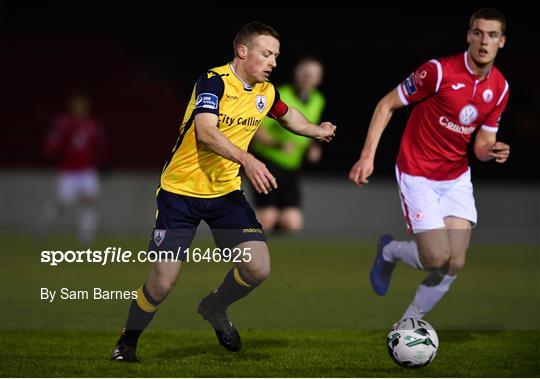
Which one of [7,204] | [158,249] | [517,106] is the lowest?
[7,204]

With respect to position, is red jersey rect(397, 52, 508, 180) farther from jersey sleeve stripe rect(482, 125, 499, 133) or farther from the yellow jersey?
the yellow jersey

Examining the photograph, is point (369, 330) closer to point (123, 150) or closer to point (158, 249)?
point (158, 249)

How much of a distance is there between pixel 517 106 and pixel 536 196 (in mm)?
3084

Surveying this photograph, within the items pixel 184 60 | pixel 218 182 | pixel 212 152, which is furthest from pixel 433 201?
pixel 184 60

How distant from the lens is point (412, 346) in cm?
559

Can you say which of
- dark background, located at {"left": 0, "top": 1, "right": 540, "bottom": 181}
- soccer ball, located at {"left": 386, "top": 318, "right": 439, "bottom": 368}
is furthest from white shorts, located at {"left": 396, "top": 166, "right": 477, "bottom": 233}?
dark background, located at {"left": 0, "top": 1, "right": 540, "bottom": 181}

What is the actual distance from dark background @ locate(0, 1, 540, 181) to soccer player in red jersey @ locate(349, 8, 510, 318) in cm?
1103

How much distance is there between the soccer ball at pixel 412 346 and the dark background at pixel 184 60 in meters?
12.2

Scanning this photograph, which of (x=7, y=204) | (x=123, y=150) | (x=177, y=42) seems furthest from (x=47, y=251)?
(x=177, y=42)

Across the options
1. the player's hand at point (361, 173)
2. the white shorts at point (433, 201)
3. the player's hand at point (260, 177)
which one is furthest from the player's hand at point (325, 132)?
the player's hand at point (260, 177)

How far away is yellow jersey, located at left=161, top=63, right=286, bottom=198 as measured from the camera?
233 inches

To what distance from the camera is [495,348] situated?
21.6 feet

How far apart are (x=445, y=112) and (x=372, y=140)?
2.35ft

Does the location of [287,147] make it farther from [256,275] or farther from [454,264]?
[256,275]
